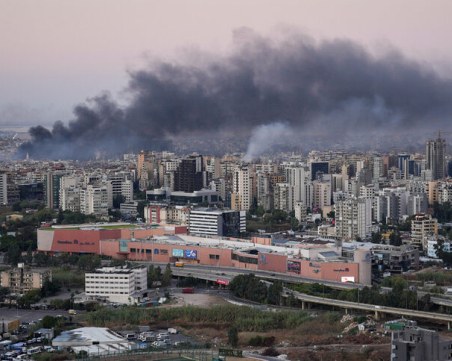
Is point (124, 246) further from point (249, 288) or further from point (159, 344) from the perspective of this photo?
point (159, 344)

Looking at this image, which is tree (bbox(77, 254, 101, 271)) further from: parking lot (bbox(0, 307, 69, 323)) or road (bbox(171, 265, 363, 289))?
parking lot (bbox(0, 307, 69, 323))

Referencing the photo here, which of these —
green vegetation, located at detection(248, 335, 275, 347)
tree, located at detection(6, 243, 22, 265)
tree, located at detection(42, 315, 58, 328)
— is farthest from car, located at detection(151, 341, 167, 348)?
tree, located at detection(6, 243, 22, 265)

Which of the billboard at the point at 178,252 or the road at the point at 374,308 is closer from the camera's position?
the road at the point at 374,308

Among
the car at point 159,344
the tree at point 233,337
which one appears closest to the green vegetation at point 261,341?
the tree at point 233,337

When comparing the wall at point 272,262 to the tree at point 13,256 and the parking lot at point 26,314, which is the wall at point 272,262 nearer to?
the parking lot at point 26,314

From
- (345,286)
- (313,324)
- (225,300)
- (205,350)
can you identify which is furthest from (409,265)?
(205,350)

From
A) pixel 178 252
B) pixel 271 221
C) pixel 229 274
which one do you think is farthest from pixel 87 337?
pixel 271 221
